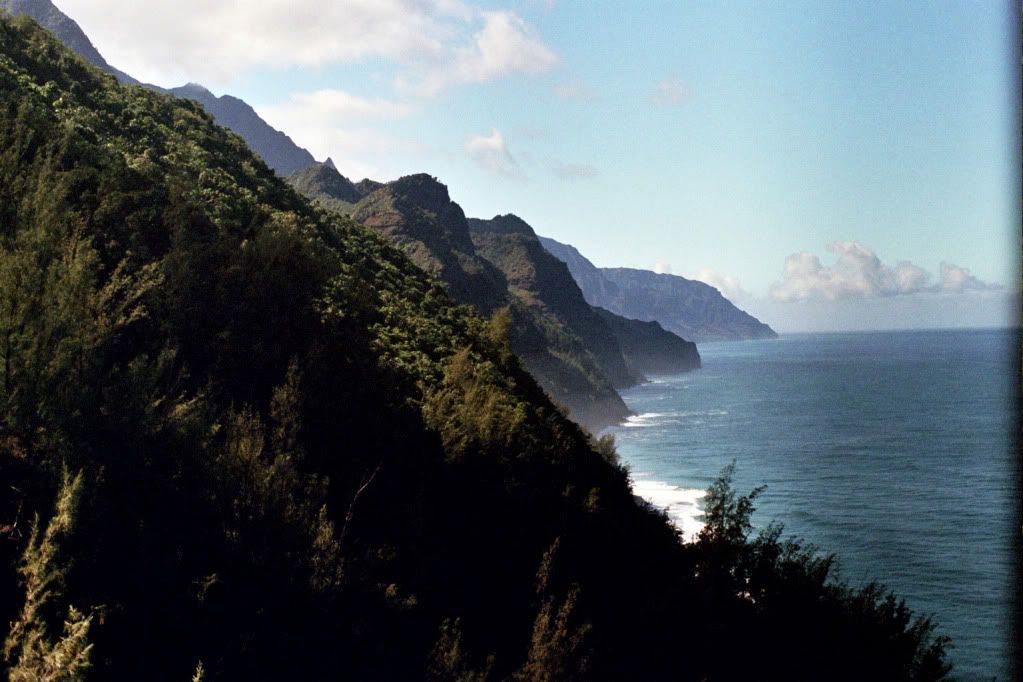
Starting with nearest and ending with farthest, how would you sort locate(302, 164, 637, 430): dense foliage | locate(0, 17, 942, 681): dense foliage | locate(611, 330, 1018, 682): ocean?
locate(0, 17, 942, 681): dense foliage → locate(611, 330, 1018, 682): ocean → locate(302, 164, 637, 430): dense foliage

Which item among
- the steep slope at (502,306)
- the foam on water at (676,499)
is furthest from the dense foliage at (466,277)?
the foam on water at (676,499)

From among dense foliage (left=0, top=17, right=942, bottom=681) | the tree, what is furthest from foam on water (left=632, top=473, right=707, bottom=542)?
the tree

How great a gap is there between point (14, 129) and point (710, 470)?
71.1 meters

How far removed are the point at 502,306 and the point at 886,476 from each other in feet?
240

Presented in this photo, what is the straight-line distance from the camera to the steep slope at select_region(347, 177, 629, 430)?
113 meters

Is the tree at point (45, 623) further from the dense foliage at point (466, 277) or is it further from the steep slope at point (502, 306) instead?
the steep slope at point (502, 306)

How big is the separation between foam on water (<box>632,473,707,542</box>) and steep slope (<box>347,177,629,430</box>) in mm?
37490

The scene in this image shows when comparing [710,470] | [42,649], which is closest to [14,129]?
[42,649]

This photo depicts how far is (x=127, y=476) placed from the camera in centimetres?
1409

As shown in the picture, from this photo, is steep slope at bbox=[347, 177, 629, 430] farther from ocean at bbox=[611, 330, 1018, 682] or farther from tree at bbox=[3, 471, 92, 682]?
tree at bbox=[3, 471, 92, 682]

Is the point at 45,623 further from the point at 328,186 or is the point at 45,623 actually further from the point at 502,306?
the point at 328,186

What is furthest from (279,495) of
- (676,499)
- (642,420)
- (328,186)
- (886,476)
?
(328,186)

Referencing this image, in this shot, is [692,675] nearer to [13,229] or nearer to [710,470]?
[13,229]

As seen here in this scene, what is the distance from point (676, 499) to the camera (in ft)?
212
